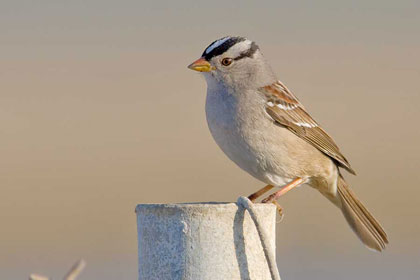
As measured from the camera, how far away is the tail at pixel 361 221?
6363 mm

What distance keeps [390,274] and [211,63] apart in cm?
482

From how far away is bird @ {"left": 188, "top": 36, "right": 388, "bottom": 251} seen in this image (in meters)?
5.89

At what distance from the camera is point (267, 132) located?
19.9 ft

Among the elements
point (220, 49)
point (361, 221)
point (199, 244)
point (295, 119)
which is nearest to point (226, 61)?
point (220, 49)

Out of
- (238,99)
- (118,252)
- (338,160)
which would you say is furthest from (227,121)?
(118,252)

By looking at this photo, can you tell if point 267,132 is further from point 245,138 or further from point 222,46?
point 222,46

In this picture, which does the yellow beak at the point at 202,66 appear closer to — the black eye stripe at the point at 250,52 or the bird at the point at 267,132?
the bird at the point at 267,132

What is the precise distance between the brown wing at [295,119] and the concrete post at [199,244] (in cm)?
268

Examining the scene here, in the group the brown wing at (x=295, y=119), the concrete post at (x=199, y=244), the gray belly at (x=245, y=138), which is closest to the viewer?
the concrete post at (x=199, y=244)

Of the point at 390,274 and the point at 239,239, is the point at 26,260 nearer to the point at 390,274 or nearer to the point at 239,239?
the point at 390,274

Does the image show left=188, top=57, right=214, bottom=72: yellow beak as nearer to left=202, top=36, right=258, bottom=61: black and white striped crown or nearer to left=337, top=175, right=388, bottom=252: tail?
left=202, top=36, right=258, bottom=61: black and white striped crown

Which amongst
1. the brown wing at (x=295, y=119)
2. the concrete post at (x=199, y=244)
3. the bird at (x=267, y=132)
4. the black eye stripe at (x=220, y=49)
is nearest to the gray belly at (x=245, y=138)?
the bird at (x=267, y=132)

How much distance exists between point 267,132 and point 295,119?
54 cm

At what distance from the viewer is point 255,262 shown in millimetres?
3592
